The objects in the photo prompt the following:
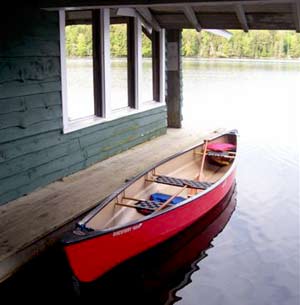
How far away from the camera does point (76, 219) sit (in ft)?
13.5

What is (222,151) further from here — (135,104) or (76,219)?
(76,219)

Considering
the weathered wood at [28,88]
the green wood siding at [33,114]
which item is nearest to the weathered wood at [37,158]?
the green wood siding at [33,114]

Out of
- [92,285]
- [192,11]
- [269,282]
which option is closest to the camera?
[92,285]

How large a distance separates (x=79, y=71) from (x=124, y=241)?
2.50 meters

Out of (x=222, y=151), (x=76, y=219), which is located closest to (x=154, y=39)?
(x=222, y=151)

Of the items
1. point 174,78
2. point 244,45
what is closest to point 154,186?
point 174,78

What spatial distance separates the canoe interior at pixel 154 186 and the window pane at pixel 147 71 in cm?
136

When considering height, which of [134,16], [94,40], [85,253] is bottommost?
[85,253]

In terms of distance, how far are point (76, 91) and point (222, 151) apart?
2030mm

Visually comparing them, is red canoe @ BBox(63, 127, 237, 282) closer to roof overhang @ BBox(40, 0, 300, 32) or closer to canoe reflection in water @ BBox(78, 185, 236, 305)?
canoe reflection in water @ BBox(78, 185, 236, 305)

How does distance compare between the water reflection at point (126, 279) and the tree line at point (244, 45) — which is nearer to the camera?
the water reflection at point (126, 279)

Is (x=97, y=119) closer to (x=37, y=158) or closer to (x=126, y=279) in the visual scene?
(x=37, y=158)

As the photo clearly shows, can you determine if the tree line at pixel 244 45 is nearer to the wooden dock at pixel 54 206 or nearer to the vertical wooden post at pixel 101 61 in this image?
the vertical wooden post at pixel 101 61

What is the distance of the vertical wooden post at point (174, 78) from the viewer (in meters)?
7.89
